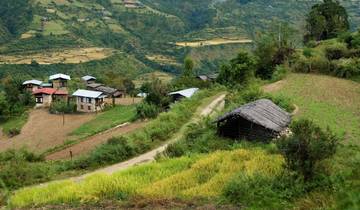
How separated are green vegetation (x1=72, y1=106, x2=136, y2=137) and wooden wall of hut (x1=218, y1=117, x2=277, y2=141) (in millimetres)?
20279

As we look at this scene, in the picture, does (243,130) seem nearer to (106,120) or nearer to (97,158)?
(97,158)

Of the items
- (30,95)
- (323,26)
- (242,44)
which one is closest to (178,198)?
(323,26)

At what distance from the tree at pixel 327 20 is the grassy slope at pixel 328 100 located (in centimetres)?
1381

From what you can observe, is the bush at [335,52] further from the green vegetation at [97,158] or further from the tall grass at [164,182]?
the tall grass at [164,182]

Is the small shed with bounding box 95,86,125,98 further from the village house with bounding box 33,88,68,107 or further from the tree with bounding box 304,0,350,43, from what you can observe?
the tree with bounding box 304,0,350,43

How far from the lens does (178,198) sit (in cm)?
1330

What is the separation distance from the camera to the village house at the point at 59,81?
70.8 m

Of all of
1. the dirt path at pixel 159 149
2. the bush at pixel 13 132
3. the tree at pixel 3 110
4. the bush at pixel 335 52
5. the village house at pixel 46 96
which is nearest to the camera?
the dirt path at pixel 159 149

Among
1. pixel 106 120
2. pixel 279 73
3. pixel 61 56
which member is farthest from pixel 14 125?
pixel 61 56

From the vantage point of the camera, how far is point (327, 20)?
48.8 meters

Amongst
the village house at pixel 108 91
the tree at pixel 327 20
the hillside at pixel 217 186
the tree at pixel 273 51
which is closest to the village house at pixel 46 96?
the village house at pixel 108 91

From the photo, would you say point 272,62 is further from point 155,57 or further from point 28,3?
point 28,3

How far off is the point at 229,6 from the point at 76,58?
75541 millimetres

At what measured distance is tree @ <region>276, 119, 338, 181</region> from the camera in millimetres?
12727
